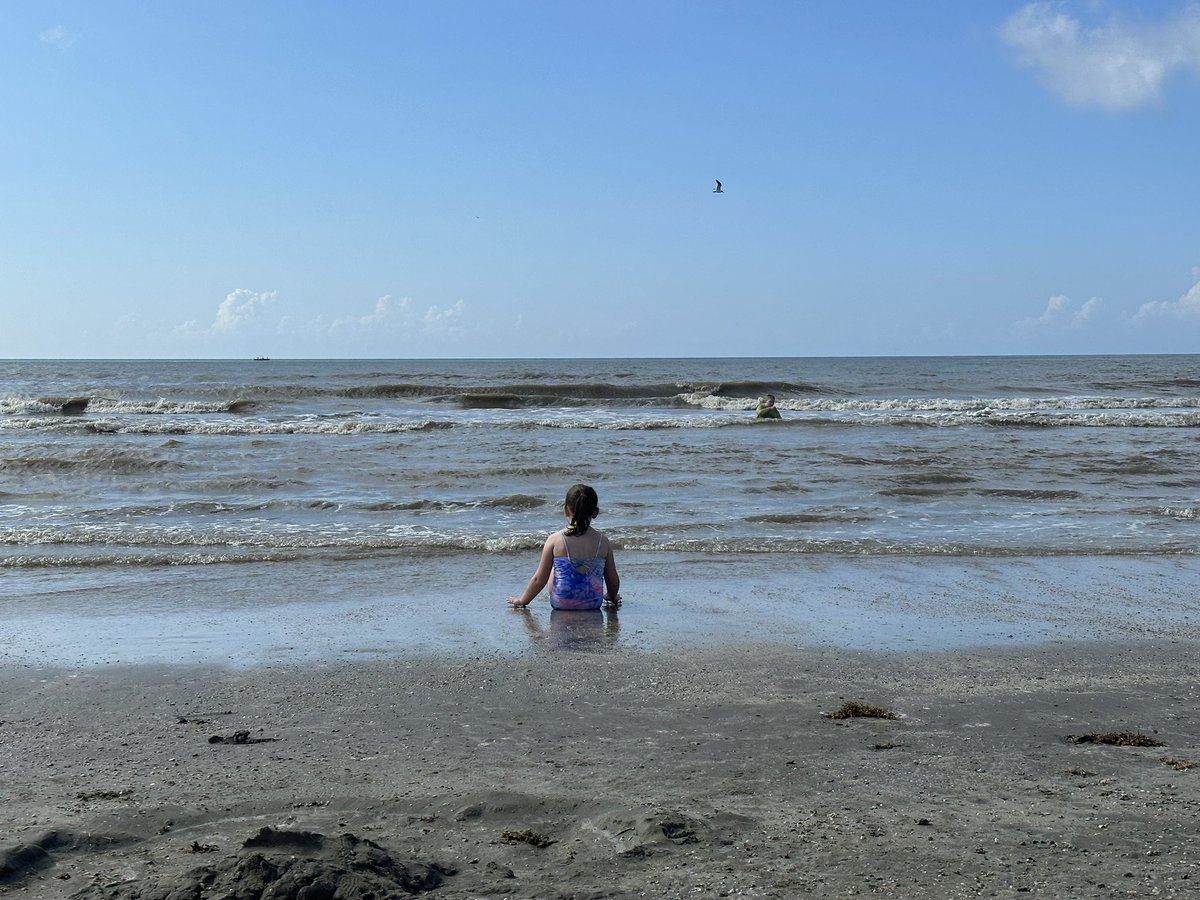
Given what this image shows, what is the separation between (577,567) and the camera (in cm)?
732

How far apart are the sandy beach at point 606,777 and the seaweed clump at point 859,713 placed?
81 millimetres

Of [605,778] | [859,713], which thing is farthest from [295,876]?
[859,713]

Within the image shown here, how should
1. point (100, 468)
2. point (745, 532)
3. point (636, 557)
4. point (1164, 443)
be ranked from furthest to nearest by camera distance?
point (1164, 443) → point (100, 468) → point (745, 532) → point (636, 557)

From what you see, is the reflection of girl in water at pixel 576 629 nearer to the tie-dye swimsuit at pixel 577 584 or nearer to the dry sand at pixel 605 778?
the tie-dye swimsuit at pixel 577 584

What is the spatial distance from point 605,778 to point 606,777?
0.01 m

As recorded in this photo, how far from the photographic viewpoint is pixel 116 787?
152 inches

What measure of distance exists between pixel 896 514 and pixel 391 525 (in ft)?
18.5

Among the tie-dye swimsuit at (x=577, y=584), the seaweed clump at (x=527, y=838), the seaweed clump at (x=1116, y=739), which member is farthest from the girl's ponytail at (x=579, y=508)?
the seaweed clump at (x=527, y=838)

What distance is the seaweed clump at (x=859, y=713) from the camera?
4.72 meters

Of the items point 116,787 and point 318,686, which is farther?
point 318,686

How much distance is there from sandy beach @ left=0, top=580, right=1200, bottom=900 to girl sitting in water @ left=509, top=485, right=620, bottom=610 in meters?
1.38

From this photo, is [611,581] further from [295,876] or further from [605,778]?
[295,876]

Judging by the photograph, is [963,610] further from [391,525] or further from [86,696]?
[391,525]

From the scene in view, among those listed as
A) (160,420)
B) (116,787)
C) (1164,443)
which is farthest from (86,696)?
(160,420)
